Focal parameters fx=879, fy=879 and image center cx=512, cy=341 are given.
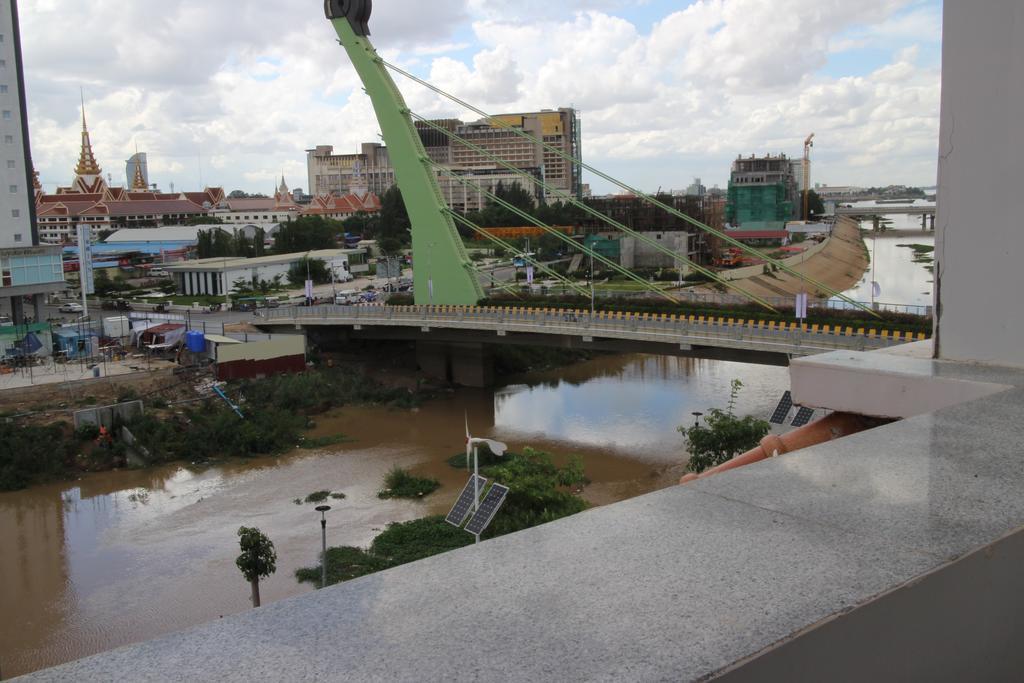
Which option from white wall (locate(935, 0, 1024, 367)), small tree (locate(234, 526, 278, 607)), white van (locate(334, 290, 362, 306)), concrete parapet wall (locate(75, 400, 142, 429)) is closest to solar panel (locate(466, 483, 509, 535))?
small tree (locate(234, 526, 278, 607))

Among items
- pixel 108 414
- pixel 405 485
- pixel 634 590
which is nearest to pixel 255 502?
pixel 405 485

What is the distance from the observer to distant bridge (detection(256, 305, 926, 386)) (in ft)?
60.6

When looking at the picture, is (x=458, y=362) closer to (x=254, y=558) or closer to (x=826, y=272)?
(x=254, y=558)

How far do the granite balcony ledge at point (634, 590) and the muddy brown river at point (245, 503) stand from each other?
925cm

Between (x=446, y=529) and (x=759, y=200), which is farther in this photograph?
(x=759, y=200)

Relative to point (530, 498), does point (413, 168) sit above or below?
above

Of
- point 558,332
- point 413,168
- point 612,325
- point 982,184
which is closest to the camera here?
point 982,184

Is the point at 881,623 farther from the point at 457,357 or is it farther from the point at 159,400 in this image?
the point at 457,357

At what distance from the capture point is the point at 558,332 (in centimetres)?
2198

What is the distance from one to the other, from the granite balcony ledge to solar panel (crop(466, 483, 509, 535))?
5.79 m

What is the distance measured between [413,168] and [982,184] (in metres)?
24.4

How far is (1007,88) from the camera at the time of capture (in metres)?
3.53

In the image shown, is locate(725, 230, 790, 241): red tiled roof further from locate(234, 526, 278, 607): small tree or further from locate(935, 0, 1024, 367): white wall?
locate(935, 0, 1024, 367): white wall

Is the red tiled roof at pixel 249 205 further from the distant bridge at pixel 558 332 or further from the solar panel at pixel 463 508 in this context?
the solar panel at pixel 463 508
